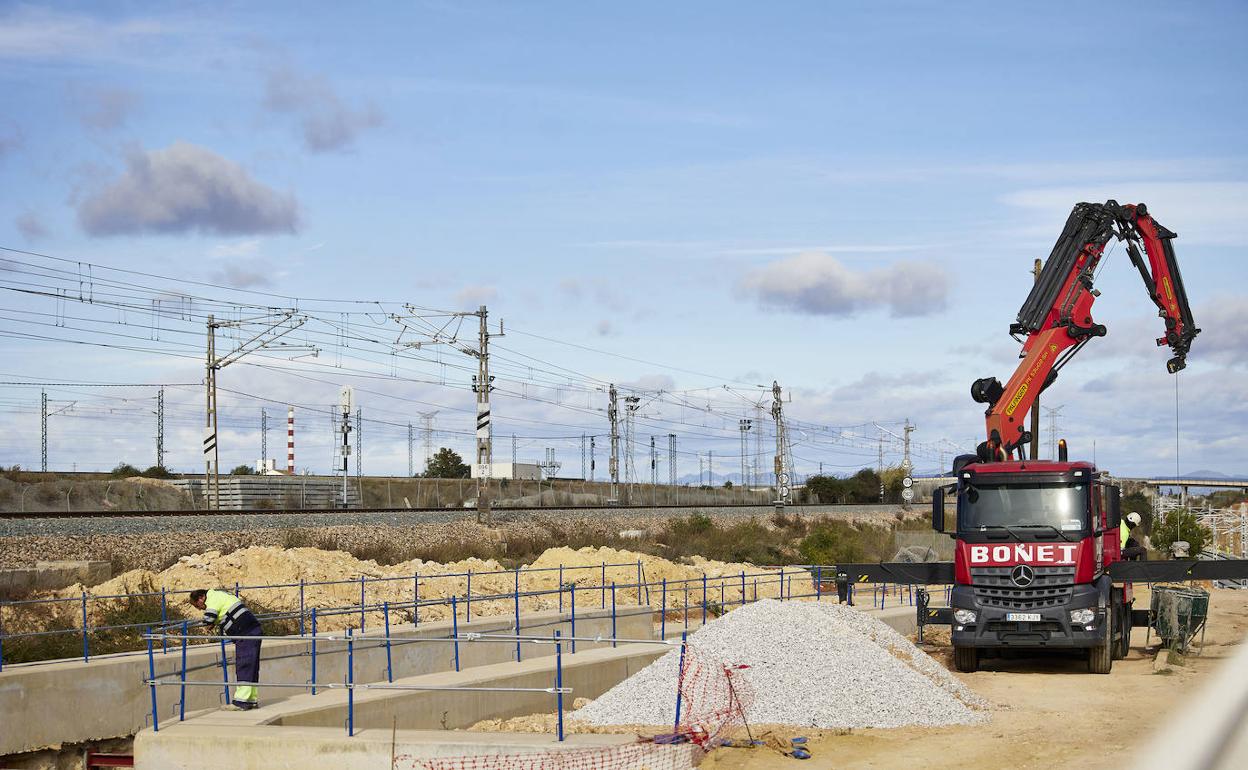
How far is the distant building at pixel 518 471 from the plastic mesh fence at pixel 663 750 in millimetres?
70905

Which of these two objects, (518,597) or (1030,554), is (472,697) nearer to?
(518,597)

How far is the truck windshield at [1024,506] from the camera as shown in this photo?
18.8m

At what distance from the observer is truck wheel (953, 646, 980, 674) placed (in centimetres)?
2056

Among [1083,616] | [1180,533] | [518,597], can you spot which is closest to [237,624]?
[518,597]

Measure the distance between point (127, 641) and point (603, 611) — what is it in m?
9.60

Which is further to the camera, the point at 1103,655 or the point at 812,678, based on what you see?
the point at 1103,655

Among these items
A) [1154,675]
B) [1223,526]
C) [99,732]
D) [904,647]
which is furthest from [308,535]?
[1223,526]

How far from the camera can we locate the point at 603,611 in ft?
86.1

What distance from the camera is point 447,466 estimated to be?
11719cm

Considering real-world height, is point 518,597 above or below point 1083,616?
below

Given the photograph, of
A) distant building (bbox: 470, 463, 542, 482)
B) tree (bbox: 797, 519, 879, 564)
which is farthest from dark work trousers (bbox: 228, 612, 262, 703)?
distant building (bbox: 470, 463, 542, 482)

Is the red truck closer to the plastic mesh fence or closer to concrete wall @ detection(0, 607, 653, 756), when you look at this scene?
the plastic mesh fence

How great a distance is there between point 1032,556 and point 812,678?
424 cm

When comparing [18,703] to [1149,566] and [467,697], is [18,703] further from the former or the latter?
[1149,566]
